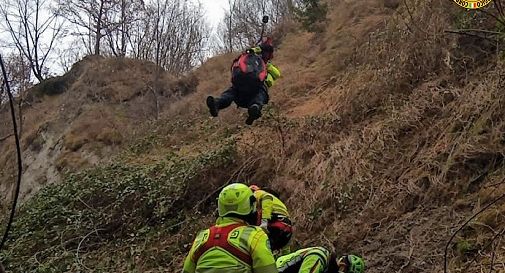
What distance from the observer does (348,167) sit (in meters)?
9.49

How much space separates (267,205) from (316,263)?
4.12 ft

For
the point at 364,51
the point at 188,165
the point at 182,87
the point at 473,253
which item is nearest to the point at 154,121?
the point at 182,87

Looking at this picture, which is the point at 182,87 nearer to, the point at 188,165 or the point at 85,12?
the point at 85,12

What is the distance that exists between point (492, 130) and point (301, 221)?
2.98m

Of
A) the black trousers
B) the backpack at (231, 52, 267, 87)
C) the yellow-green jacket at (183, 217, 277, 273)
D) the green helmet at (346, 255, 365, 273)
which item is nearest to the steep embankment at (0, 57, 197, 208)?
the black trousers

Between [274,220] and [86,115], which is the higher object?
[86,115]

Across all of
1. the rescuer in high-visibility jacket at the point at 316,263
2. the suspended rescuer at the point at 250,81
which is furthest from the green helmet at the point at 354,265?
the suspended rescuer at the point at 250,81

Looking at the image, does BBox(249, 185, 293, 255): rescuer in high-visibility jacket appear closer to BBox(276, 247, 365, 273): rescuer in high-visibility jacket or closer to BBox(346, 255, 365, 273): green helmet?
BBox(276, 247, 365, 273): rescuer in high-visibility jacket

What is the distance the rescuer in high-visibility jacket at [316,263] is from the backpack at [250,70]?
4.93 meters

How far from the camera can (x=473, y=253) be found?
20.7 ft

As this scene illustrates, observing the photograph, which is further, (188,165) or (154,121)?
(154,121)

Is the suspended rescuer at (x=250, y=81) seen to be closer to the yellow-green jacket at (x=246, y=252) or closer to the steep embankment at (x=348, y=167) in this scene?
the steep embankment at (x=348, y=167)

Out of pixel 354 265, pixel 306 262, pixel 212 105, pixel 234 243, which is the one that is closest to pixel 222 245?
pixel 234 243

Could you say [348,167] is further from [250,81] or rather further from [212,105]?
[212,105]
